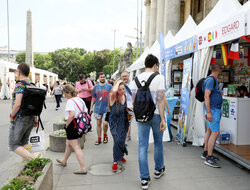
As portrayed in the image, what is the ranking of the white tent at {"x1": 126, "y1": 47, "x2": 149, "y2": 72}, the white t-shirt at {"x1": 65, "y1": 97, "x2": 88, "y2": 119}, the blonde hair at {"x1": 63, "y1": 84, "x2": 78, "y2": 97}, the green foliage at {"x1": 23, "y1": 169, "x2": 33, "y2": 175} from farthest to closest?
the white tent at {"x1": 126, "y1": 47, "x2": 149, "y2": 72}
the blonde hair at {"x1": 63, "y1": 84, "x2": 78, "y2": 97}
the white t-shirt at {"x1": 65, "y1": 97, "x2": 88, "y2": 119}
the green foliage at {"x1": 23, "y1": 169, "x2": 33, "y2": 175}

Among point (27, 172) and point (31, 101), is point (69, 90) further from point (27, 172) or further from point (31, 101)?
point (27, 172)

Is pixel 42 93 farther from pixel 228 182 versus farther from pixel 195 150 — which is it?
pixel 195 150

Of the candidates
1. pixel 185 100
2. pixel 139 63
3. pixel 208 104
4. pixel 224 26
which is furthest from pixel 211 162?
pixel 139 63

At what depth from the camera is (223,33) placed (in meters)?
4.98

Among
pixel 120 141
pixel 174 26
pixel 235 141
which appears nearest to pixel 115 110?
pixel 120 141

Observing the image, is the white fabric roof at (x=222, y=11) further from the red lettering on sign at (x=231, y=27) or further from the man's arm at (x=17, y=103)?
the man's arm at (x=17, y=103)

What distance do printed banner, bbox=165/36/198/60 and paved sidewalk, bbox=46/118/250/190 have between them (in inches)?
115

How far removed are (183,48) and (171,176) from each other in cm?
437

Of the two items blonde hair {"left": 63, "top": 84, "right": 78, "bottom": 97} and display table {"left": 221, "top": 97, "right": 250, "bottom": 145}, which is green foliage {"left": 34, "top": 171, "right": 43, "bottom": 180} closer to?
blonde hair {"left": 63, "top": 84, "right": 78, "bottom": 97}

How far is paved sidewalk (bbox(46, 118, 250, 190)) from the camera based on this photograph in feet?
Result: 12.4

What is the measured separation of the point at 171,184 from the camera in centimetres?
383

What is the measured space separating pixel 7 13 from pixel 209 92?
39.1 m

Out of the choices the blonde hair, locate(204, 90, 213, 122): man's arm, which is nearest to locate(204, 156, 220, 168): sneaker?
locate(204, 90, 213, 122): man's arm

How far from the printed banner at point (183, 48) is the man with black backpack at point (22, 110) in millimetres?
4338
